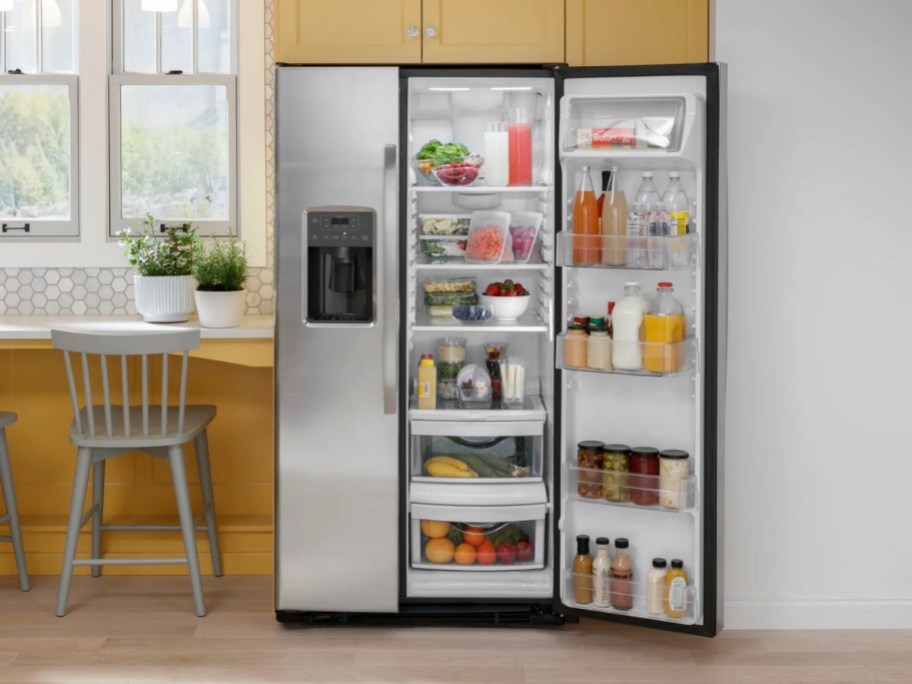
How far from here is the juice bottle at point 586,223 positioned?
3375mm

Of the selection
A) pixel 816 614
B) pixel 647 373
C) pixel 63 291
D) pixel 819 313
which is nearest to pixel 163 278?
pixel 63 291

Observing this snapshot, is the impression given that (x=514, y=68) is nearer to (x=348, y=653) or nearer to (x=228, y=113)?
(x=228, y=113)

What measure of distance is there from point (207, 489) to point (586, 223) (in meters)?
1.79

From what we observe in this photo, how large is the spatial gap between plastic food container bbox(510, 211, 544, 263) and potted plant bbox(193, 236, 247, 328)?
1.02 m

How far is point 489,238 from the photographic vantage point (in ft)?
11.9

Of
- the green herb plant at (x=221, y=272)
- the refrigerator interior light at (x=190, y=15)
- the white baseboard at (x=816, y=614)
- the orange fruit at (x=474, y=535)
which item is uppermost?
the refrigerator interior light at (x=190, y=15)

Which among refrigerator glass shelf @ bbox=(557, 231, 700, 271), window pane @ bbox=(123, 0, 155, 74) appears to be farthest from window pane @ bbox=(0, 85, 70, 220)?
refrigerator glass shelf @ bbox=(557, 231, 700, 271)

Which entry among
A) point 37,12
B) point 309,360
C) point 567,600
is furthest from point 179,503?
point 37,12

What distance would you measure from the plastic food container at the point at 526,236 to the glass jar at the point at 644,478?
0.73 meters

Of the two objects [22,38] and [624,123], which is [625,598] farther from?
[22,38]

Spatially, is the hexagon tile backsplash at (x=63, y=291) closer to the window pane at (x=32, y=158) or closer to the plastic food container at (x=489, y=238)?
the window pane at (x=32, y=158)

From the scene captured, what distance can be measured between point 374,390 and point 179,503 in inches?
32.6

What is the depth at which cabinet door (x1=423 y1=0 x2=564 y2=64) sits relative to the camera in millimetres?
3535

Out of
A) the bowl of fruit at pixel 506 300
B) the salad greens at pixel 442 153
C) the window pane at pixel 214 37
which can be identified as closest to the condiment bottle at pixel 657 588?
the bowl of fruit at pixel 506 300
